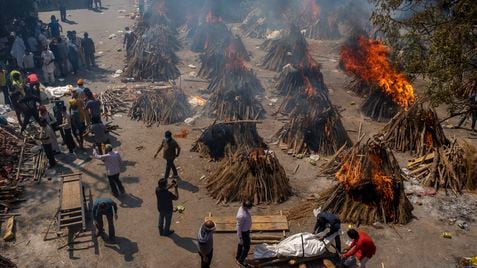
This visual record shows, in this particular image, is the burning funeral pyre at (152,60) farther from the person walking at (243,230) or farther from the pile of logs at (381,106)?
the person walking at (243,230)

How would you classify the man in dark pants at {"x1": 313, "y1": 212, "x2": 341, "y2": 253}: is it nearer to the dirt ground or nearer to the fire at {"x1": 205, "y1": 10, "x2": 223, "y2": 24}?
the dirt ground

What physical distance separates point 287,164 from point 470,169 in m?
5.32

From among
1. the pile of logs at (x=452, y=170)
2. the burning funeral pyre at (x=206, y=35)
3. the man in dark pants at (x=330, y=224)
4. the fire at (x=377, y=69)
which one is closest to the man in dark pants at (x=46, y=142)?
the man in dark pants at (x=330, y=224)

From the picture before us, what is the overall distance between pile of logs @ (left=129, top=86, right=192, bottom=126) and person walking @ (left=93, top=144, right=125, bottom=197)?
15.9 feet

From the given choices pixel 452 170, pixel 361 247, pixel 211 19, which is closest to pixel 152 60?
pixel 211 19

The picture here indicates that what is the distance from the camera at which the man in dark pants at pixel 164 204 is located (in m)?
9.42

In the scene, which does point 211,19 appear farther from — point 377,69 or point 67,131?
point 67,131

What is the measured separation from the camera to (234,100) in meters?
15.9

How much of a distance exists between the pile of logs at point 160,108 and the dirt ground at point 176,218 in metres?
0.45

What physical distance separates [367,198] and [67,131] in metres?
9.45

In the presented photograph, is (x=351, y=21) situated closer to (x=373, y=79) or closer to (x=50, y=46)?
(x=373, y=79)

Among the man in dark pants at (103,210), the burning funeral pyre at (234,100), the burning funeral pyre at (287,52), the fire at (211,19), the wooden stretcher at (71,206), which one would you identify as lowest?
the wooden stretcher at (71,206)

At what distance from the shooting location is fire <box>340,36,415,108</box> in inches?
655

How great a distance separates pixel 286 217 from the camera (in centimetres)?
1082
